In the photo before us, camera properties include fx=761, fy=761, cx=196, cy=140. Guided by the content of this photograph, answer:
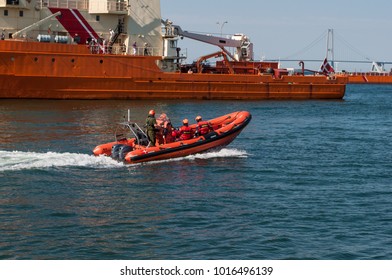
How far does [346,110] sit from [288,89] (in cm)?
715

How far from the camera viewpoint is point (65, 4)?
154 ft

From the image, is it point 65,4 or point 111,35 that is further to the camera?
point 111,35

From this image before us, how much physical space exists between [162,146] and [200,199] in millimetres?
5162

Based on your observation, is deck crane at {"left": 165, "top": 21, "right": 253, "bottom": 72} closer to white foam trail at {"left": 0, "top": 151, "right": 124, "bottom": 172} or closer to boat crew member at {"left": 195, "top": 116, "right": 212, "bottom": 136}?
boat crew member at {"left": 195, "top": 116, "right": 212, "bottom": 136}

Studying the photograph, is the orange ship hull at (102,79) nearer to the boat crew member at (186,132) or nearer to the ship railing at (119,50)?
the ship railing at (119,50)

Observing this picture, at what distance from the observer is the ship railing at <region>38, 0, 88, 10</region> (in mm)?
46125

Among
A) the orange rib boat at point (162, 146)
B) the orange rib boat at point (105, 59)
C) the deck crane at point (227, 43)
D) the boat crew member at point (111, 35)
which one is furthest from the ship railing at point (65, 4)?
the orange rib boat at point (162, 146)

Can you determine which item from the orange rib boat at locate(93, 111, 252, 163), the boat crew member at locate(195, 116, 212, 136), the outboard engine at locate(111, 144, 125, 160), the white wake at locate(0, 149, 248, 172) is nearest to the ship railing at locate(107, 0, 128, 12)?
the orange rib boat at locate(93, 111, 252, 163)

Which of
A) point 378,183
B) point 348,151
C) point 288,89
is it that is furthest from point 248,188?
point 288,89

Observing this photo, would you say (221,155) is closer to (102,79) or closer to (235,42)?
(102,79)

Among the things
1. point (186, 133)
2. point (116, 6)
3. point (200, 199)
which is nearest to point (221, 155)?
point (186, 133)

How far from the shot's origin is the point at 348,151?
94.5 feet

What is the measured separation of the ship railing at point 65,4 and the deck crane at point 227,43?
6.17m

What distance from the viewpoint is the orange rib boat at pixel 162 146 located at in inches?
944
